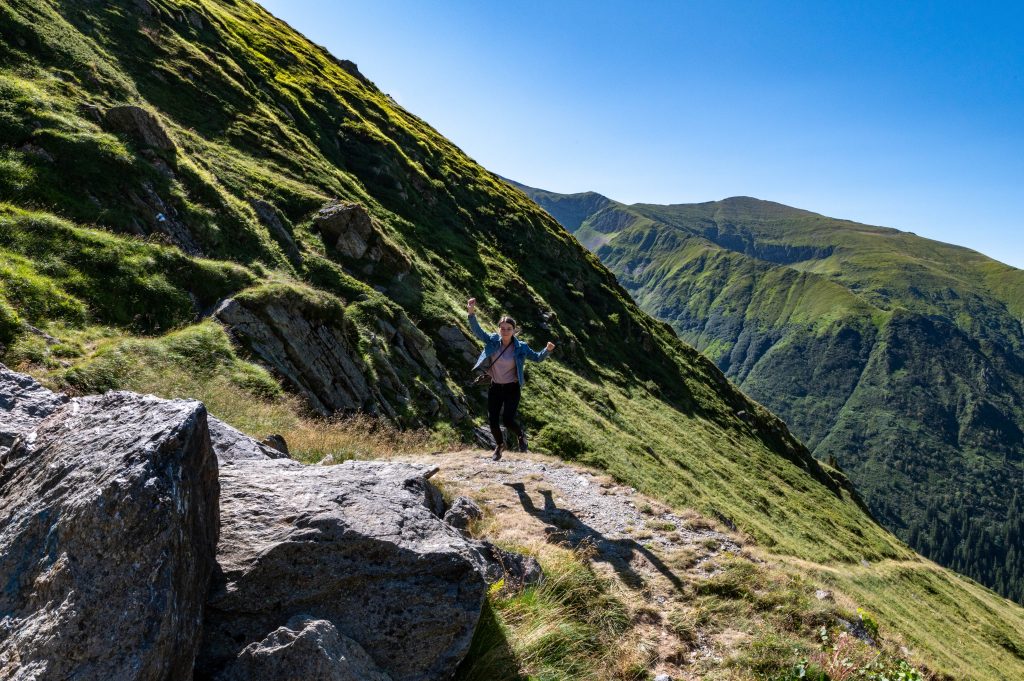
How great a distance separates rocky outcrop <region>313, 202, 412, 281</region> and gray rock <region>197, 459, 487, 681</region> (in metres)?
30.1

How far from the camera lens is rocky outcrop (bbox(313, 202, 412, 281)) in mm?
34438

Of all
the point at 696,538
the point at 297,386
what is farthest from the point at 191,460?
the point at 297,386

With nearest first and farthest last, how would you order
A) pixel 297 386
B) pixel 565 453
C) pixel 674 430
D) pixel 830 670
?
pixel 830 670, pixel 297 386, pixel 565 453, pixel 674 430

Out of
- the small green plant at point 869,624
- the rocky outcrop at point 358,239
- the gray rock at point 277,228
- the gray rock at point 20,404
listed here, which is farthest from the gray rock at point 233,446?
the rocky outcrop at point 358,239

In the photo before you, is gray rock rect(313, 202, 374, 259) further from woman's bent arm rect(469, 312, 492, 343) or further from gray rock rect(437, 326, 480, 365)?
woman's bent arm rect(469, 312, 492, 343)

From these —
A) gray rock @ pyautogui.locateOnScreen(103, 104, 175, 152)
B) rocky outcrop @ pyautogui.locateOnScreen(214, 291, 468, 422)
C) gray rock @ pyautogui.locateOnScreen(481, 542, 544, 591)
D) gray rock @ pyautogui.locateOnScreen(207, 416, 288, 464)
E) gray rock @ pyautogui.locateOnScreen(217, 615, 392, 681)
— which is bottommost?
rocky outcrop @ pyautogui.locateOnScreen(214, 291, 468, 422)

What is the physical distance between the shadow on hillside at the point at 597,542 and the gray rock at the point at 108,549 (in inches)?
295

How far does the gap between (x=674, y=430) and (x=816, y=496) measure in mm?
25730

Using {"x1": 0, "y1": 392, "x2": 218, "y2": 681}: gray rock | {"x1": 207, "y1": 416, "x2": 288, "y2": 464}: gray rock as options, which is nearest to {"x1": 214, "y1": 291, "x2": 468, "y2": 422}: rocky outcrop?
{"x1": 207, "y1": 416, "x2": 288, "y2": 464}: gray rock

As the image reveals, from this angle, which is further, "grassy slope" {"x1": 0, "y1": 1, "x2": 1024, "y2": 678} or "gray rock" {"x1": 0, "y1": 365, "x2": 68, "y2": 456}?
"grassy slope" {"x1": 0, "y1": 1, "x2": 1024, "y2": 678}

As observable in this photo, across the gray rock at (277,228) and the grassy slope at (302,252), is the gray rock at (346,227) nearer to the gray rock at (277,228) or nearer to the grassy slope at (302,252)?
the grassy slope at (302,252)

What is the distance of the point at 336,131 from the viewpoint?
198 ft

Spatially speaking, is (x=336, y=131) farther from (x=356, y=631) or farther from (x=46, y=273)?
(x=356, y=631)

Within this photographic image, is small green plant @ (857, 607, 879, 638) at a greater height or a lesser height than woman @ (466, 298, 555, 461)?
lesser
